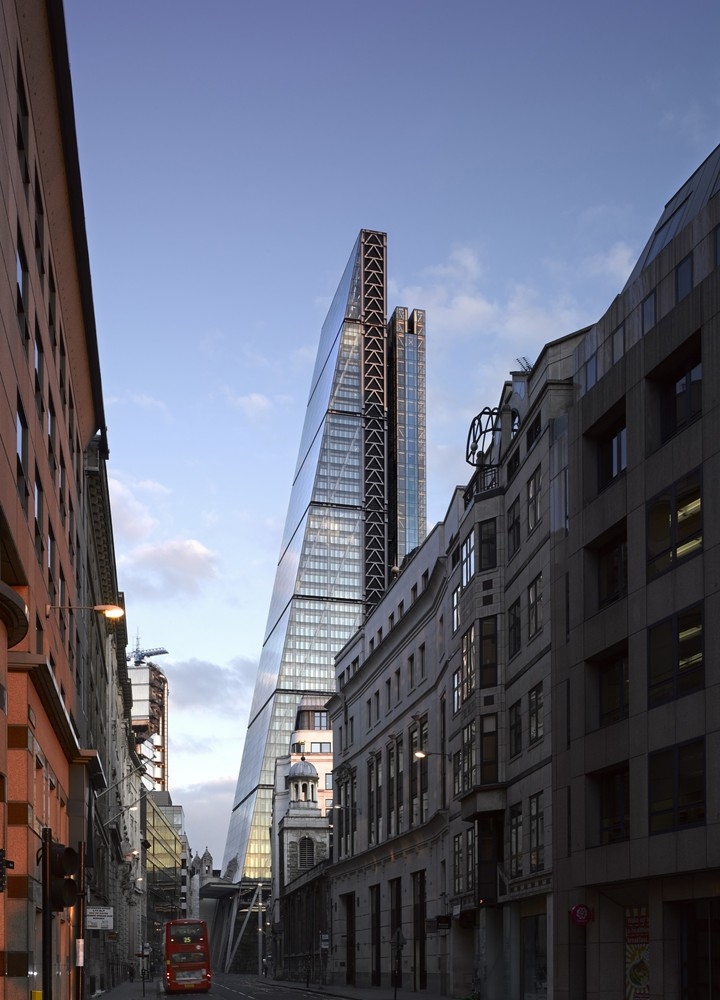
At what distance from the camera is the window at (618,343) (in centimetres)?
4216

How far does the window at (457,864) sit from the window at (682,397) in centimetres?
3071

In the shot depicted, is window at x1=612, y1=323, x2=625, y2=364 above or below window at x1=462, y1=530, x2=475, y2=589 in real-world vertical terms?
above

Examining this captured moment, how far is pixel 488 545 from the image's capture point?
5875 cm

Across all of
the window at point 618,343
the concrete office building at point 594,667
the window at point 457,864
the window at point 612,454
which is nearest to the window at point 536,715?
the concrete office building at point 594,667

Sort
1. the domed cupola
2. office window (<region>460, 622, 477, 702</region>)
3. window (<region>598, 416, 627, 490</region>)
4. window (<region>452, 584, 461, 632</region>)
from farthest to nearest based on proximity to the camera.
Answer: the domed cupola < window (<region>452, 584, 461, 632</region>) < office window (<region>460, 622, 477, 702</region>) < window (<region>598, 416, 627, 490</region>)

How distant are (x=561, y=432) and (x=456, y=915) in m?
25.9

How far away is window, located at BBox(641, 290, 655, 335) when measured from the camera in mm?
39719

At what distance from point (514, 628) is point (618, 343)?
16.5 m

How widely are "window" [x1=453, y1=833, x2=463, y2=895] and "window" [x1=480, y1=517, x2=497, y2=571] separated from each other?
1378 cm

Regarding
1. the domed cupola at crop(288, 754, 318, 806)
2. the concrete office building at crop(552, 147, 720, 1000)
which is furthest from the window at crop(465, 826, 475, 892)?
the domed cupola at crop(288, 754, 318, 806)

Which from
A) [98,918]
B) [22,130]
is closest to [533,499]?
[98,918]

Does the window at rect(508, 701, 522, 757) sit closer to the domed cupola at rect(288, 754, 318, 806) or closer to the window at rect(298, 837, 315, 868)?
the window at rect(298, 837, 315, 868)

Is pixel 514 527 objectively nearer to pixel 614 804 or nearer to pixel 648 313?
pixel 614 804

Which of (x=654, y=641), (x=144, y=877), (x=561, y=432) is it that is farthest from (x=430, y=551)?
(x=144, y=877)
